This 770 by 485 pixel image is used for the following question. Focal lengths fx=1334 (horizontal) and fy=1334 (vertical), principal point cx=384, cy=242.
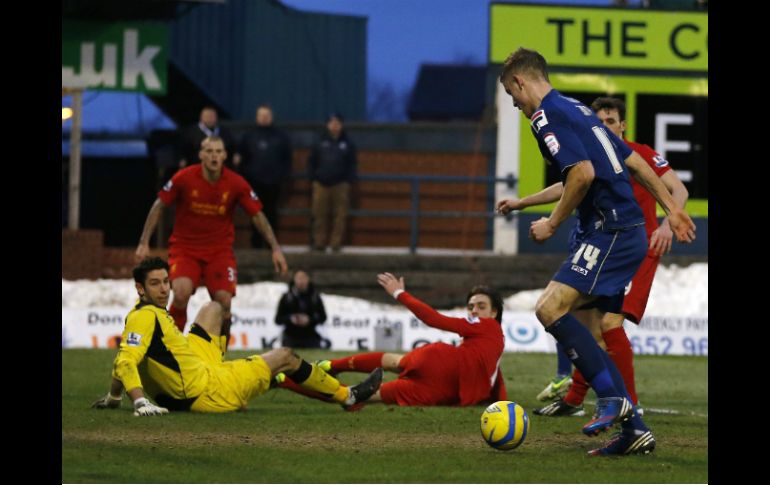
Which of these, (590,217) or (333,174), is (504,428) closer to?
(590,217)

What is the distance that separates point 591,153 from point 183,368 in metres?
3.51

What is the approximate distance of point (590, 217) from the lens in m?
7.82

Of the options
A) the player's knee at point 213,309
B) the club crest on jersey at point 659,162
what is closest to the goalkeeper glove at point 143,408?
the player's knee at point 213,309

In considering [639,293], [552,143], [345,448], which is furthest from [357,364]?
[552,143]

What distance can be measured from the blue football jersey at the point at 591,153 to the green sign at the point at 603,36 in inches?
642

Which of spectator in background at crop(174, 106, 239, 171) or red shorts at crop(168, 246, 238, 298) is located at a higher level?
spectator in background at crop(174, 106, 239, 171)

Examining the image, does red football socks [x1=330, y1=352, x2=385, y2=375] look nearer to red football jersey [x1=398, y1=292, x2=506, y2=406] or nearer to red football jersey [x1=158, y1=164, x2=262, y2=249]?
red football jersey [x1=398, y1=292, x2=506, y2=406]

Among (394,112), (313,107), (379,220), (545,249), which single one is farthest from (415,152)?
(394,112)

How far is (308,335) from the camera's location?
18953 mm

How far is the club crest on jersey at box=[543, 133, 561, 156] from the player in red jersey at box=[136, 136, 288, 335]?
18.5 ft

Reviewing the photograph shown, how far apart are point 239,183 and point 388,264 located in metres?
10.1

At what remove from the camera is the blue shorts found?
767 cm

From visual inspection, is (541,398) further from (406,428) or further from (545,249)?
(545,249)

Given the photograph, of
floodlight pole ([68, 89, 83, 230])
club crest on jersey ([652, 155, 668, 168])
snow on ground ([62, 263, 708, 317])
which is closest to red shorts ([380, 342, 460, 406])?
club crest on jersey ([652, 155, 668, 168])
